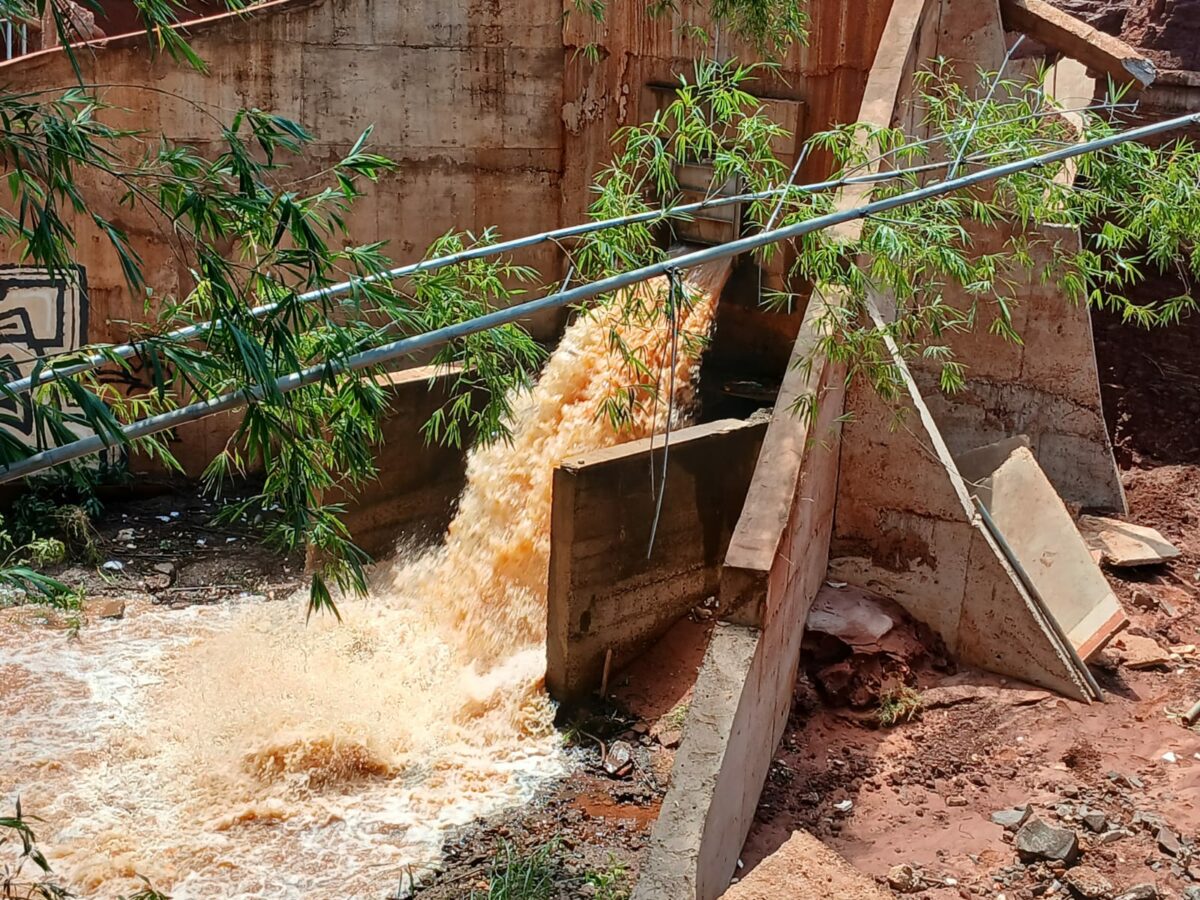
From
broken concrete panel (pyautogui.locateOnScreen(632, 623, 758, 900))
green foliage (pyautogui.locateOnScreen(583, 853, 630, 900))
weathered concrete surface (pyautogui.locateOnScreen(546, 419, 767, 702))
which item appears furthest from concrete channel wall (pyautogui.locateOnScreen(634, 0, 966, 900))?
weathered concrete surface (pyautogui.locateOnScreen(546, 419, 767, 702))

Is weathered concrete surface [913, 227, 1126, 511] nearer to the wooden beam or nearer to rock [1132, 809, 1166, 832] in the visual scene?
the wooden beam

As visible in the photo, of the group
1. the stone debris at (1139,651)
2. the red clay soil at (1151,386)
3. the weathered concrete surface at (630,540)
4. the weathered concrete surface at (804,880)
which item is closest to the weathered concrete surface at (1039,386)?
the red clay soil at (1151,386)

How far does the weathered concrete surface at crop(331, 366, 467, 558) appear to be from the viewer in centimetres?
1006

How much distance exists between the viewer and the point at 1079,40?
32.0ft

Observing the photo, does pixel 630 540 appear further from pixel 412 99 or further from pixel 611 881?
pixel 412 99

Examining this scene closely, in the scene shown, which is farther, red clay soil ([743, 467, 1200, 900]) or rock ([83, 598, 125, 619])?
rock ([83, 598, 125, 619])

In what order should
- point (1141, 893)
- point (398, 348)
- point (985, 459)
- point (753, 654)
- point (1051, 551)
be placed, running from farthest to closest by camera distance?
point (985, 459) < point (1051, 551) < point (753, 654) < point (1141, 893) < point (398, 348)

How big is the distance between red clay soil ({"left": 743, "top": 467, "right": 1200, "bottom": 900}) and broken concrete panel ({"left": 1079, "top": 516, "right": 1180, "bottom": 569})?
1241 mm

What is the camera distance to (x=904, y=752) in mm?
7262

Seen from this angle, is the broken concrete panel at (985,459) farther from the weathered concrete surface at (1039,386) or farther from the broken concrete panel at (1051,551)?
the weathered concrete surface at (1039,386)

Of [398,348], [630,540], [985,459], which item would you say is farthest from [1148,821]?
[398,348]

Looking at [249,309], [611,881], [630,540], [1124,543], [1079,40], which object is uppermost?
[1079,40]

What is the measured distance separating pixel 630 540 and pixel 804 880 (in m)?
3.56

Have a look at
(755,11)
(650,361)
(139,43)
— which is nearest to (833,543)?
(650,361)
